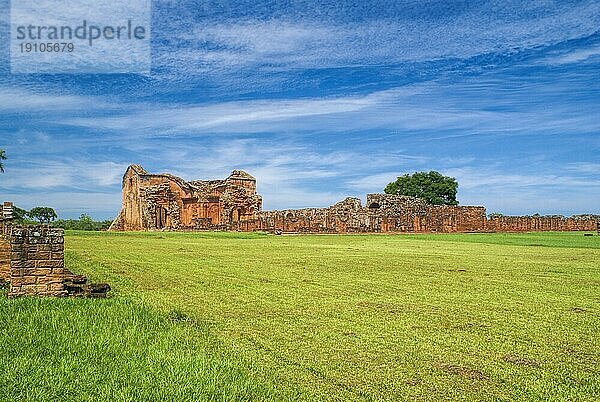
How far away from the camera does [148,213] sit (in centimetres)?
3756

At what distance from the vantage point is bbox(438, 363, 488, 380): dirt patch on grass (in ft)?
12.8

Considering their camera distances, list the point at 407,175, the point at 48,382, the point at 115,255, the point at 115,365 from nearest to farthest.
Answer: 1. the point at 48,382
2. the point at 115,365
3. the point at 115,255
4. the point at 407,175

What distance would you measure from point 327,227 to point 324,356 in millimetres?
28762

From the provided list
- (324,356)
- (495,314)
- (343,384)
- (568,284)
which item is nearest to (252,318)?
(324,356)

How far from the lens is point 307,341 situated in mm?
4762

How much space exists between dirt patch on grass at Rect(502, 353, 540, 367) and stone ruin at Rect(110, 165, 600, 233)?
26.5 m

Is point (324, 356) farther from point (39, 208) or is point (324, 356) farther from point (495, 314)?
point (39, 208)

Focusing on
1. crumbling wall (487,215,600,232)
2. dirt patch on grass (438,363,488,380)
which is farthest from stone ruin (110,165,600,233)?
dirt patch on grass (438,363,488,380)

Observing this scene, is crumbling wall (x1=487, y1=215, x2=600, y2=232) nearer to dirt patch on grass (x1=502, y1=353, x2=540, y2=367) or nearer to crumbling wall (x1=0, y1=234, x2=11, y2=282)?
crumbling wall (x1=0, y1=234, x2=11, y2=282)

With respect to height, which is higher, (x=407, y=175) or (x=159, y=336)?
(x=407, y=175)

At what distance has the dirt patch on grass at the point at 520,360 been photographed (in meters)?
4.16

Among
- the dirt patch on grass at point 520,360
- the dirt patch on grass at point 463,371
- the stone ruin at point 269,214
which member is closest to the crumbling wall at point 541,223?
the stone ruin at point 269,214

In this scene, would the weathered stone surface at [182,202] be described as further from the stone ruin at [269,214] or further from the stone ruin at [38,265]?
the stone ruin at [38,265]

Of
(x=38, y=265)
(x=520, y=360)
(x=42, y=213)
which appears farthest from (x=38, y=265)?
(x=42, y=213)
